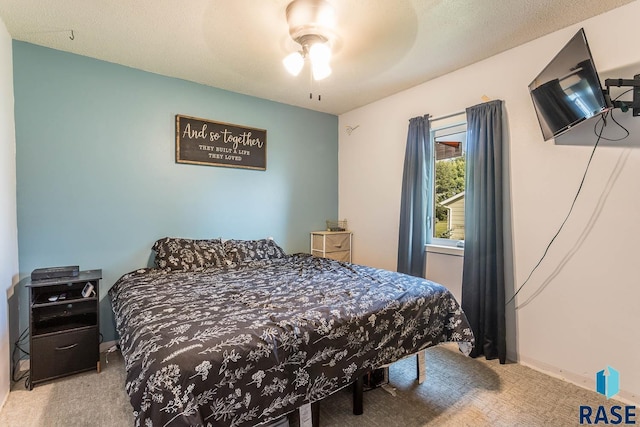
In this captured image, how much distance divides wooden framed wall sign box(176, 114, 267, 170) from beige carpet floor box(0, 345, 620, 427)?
1.99 meters

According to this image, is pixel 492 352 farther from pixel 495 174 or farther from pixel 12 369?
pixel 12 369

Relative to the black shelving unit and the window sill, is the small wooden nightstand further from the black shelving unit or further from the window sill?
the black shelving unit

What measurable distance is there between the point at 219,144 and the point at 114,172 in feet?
3.30

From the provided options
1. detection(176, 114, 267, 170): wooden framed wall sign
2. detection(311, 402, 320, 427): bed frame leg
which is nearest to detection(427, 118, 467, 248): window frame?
detection(176, 114, 267, 170): wooden framed wall sign

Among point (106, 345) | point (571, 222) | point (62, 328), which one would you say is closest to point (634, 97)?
point (571, 222)

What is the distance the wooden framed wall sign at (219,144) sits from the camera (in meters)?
3.13

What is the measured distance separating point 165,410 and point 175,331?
35 centimetres

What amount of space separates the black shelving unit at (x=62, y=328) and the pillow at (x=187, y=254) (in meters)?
0.52

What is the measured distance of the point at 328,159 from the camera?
4.28 metres

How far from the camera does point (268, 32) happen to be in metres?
2.28

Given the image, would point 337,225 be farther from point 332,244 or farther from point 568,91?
point 568,91

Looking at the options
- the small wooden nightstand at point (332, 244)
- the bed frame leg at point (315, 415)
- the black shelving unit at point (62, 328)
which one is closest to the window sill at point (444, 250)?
the small wooden nightstand at point (332, 244)

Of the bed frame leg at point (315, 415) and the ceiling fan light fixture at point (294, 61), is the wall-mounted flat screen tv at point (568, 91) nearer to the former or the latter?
Result: the ceiling fan light fixture at point (294, 61)

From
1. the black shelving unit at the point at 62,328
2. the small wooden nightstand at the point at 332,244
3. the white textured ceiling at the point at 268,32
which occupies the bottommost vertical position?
the black shelving unit at the point at 62,328
